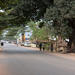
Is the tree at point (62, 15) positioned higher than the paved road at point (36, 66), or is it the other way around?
the tree at point (62, 15)

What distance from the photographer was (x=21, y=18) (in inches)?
1023

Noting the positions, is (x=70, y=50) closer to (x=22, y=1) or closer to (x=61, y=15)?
(x=61, y=15)

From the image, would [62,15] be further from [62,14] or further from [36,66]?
[36,66]

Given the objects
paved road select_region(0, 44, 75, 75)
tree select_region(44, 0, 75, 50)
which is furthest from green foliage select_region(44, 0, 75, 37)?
paved road select_region(0, 44, 75, 75)

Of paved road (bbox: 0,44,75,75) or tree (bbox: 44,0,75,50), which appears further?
tree (bbox: 44,0,75,50)

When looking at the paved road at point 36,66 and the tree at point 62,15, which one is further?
the tree at point 62,15

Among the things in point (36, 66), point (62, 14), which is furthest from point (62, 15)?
point (36, 66)

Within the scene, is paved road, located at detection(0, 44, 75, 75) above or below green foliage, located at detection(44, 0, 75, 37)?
below

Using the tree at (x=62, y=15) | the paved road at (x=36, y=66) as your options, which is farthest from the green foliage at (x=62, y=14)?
the paved road at (x=36, y=66)

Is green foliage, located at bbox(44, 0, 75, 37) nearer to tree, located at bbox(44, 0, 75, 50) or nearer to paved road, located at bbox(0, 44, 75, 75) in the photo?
tree, located at bbox(44, 0, 75, 50)

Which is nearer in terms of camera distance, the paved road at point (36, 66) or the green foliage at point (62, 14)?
the paved road at point (36, 66)

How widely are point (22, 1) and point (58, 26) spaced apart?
Answer: 6.53m

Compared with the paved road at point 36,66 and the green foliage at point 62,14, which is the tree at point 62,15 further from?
the paved road at point 36,66

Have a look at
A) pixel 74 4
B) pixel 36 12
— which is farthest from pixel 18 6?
pixel 74 4
